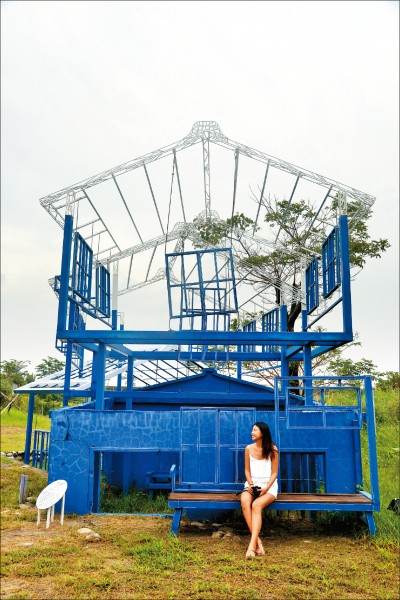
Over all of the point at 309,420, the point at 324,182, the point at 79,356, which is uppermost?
the point at 324,182

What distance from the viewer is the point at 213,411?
8531 millimetres

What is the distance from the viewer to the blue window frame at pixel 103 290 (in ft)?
38.6

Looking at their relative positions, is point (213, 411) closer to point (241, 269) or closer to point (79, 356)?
point (79, 356)

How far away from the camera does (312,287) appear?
36.5ft

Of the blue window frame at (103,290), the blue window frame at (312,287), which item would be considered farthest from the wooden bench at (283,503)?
the blue window frame at (103,290)

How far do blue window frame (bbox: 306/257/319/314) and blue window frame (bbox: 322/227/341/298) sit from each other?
0.44 m

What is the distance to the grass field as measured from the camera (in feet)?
Answer: 16.8

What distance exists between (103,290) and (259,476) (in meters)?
6.70

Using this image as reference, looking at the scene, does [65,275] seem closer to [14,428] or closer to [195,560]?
Result: [195,560]

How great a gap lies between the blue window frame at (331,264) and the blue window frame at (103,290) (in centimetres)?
472

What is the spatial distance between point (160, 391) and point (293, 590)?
858cm

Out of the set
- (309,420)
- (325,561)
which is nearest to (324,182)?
(309,420)

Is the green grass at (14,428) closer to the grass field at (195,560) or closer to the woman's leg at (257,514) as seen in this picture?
the grass field at (195,560)

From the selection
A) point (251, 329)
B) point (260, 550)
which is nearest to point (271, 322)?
point (251, 329)
